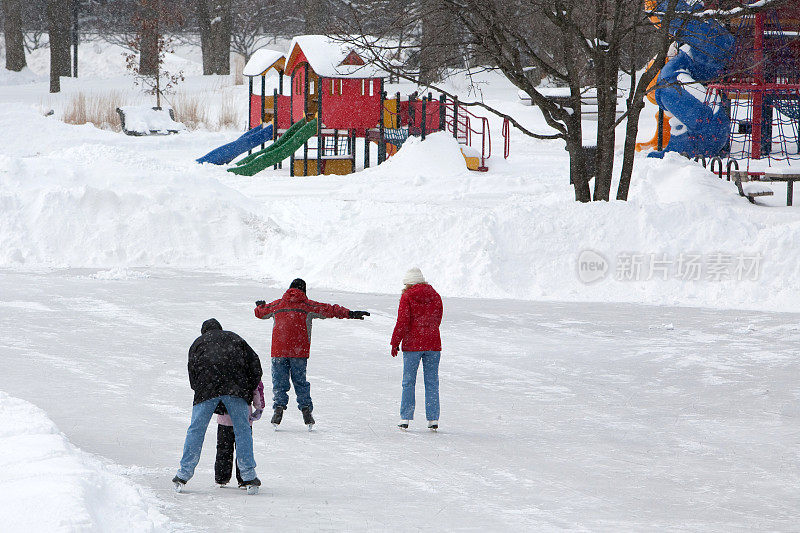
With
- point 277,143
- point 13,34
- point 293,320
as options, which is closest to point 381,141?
point 277,143

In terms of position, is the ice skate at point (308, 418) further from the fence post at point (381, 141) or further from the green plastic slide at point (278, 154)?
the fence post at point (381, 141)

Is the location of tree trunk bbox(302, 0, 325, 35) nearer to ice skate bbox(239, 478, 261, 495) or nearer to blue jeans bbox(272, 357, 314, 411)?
blue jeans bbox(272, 357, 314, 411)

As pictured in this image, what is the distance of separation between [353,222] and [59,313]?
7.14 metres

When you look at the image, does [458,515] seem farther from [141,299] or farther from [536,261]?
[536,261]

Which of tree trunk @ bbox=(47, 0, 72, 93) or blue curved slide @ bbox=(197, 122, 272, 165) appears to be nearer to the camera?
blue curved slide @ bbox=(197, 122, 272, 165)

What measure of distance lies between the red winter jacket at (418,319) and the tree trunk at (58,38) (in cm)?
3990

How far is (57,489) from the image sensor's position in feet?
17.9

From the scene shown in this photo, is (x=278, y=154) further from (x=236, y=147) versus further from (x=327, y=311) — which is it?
(x=327, y=311)

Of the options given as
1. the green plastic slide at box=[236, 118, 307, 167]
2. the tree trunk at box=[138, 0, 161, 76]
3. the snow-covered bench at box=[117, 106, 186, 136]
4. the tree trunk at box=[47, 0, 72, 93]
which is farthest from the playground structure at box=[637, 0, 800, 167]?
the tree trunk at box=[47, 0, 72, 93]

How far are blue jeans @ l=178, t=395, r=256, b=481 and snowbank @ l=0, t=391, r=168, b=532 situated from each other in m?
0.34

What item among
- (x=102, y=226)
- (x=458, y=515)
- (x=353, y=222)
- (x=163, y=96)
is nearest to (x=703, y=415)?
(x=458, y=515)

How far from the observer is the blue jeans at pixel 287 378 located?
841cm

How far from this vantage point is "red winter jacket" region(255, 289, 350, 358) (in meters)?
8.33

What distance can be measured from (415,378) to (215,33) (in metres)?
45.9
